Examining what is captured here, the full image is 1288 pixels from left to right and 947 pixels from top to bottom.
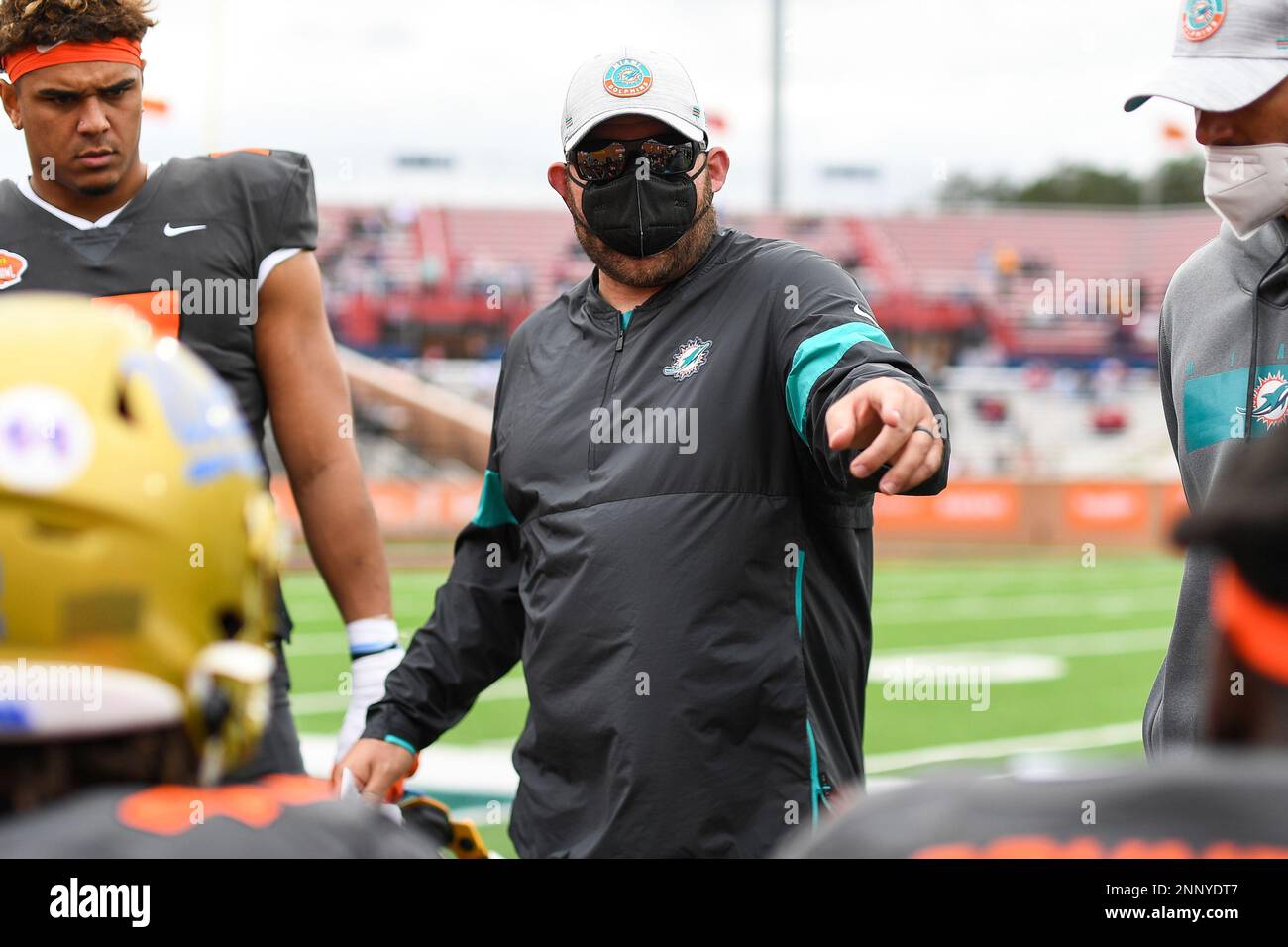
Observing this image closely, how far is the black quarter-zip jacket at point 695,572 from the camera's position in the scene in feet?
7.94

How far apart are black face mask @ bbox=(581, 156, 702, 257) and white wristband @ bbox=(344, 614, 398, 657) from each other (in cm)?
92

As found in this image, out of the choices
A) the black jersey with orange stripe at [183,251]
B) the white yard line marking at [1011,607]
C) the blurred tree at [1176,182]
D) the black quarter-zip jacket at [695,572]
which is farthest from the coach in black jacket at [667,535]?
the blurred tree at [1176,182]

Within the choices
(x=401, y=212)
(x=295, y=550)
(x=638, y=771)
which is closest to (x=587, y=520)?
(x=638, y=771)

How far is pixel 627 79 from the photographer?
8.98 ft

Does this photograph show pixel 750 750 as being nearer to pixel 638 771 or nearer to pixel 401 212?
pixel 638 771

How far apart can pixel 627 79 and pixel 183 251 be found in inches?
36.5

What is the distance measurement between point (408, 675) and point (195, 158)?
1152 mm

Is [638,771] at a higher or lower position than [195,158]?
lower

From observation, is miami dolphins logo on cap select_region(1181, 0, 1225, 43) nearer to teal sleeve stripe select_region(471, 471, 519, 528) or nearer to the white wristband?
teal sleeve stripe select_region(471, 471, 519, 528)

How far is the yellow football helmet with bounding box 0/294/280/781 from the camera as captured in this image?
134 cm

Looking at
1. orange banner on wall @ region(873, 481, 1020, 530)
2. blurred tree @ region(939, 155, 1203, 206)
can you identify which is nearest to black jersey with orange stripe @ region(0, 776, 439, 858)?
orange banner on wall @ region(873, 481, 1020, 530)

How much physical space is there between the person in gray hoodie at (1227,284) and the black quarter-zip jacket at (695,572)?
0.60 metres

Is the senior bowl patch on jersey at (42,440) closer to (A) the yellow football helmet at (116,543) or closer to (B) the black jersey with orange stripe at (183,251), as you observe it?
(A) the yellow football helmet at (116,543)
